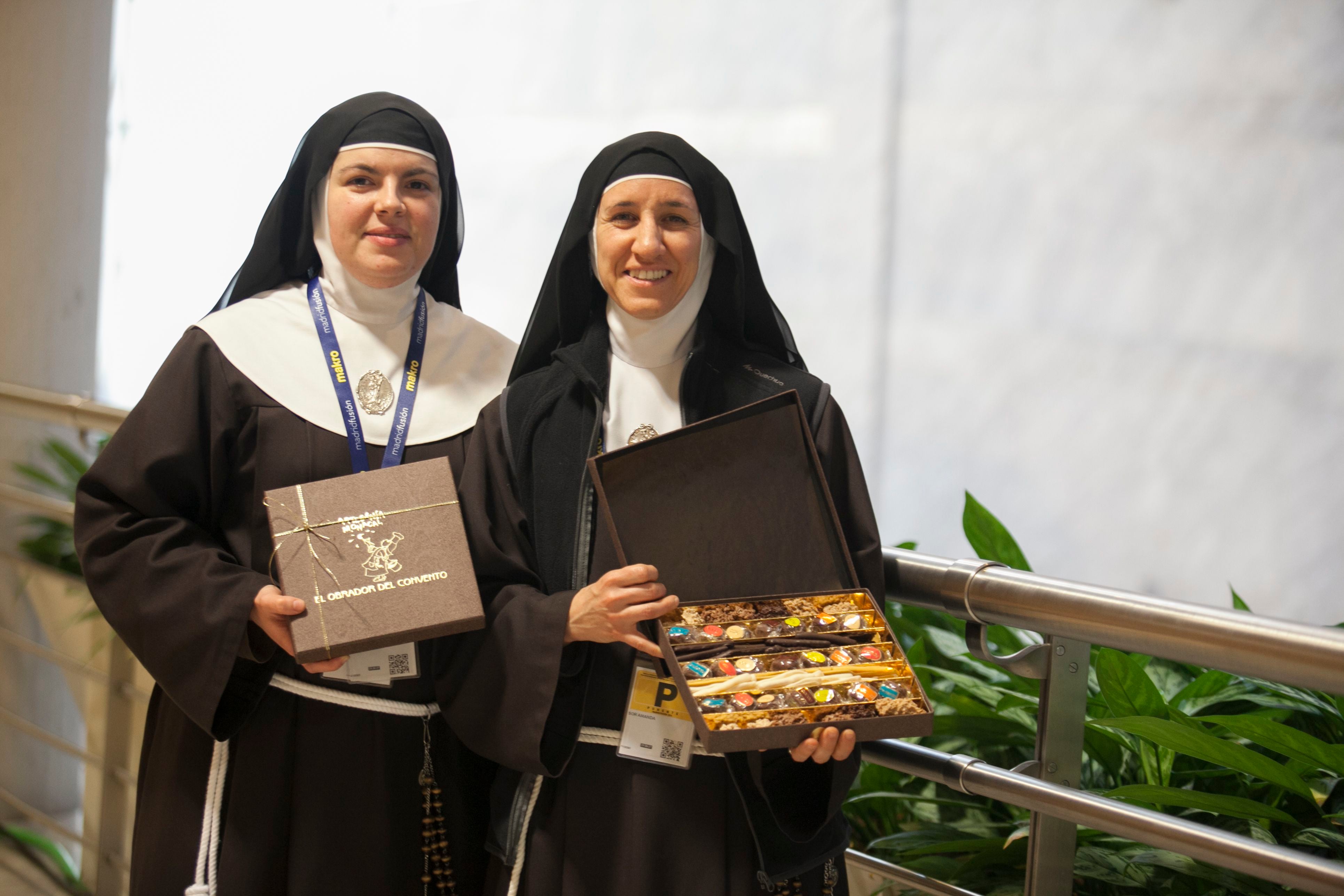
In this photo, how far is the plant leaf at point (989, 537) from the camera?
2.54 metres

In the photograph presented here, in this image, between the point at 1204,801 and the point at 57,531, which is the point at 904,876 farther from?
the point at 57,531

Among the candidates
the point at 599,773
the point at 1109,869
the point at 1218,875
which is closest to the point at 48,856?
the point at 599,773

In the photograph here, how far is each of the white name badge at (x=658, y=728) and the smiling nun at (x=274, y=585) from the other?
0.31 m

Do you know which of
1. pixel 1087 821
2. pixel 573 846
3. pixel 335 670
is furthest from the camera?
pixel 335 670

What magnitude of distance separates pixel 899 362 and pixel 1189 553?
1.02 meters

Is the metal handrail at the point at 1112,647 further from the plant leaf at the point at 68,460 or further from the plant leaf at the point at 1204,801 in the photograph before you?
the plant leaf at the point at 68,460

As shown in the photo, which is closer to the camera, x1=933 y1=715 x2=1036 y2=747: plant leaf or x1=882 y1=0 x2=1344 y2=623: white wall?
x1=933 y1=715 x2=1036 y2=747: plant leaf

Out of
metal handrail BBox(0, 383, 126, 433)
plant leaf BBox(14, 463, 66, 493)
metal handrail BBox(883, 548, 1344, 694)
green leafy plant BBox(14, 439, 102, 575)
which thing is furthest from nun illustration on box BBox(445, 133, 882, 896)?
plant leaf BBox(14, 463, 66, 493)

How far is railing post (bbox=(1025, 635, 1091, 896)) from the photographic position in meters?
1.54

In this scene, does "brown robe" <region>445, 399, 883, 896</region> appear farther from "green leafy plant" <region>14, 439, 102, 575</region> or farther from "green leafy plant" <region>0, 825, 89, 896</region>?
"green leafy plant" <region>14, 439, 102, 575</region>

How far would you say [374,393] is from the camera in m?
1.83

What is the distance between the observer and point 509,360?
1.98 m

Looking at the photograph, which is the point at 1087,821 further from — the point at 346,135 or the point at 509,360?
the point at 346,135

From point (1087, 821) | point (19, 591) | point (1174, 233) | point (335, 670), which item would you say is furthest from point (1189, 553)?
point (19, 591)
